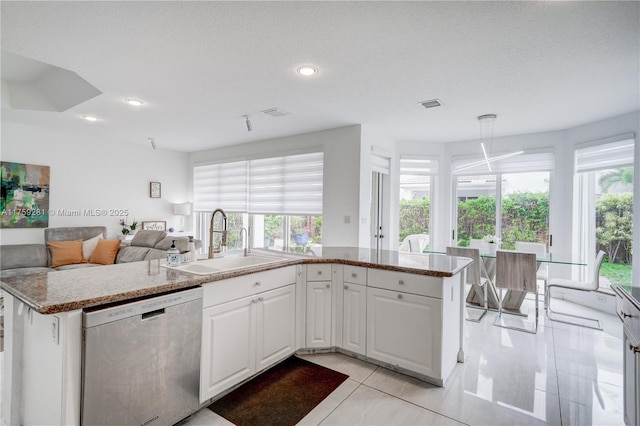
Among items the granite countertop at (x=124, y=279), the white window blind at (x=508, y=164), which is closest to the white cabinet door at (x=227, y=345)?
the granite countertop at (x=124, y=279)

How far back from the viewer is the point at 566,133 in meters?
4.50

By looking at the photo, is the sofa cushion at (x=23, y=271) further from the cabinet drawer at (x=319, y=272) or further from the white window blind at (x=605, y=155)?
the white window blind at (x=605, y=155)

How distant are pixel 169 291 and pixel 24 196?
4668 mm

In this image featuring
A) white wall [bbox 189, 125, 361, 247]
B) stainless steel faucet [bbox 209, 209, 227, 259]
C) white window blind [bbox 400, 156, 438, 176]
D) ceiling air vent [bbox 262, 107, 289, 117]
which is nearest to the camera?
stainless steel faucet [bbox 209, 209, 227, 259]

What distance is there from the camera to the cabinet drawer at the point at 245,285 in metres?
1.91

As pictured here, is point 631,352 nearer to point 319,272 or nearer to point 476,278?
point 319,272

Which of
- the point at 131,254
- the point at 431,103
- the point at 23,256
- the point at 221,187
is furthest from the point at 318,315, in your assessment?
the point at 23,256

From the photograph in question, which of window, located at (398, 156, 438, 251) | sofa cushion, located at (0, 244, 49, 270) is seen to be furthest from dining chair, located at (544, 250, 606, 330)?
sofa cushion, located at (0, 244, 49, 270)

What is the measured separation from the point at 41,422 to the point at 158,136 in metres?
4.59

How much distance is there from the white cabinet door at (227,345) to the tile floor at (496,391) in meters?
0.22

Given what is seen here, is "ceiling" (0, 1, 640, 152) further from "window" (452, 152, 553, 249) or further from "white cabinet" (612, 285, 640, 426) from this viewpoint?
"white cabinet" (612, 285, 640, 426)

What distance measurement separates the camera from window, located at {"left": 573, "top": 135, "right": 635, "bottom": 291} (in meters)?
3.87

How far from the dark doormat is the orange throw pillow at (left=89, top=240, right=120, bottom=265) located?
3548mm

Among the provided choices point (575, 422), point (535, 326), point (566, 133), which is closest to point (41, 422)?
point (575, 422)
